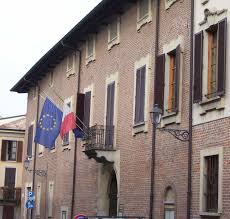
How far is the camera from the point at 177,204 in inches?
720

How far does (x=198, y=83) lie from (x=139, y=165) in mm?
4889

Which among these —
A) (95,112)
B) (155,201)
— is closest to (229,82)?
(155,201)

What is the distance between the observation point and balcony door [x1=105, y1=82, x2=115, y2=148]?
24109 millimetres

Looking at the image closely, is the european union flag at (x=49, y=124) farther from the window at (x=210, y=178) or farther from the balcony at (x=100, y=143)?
the window at (x=210, y=178)

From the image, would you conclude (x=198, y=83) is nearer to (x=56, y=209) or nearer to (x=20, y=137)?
(x=56, y=209)

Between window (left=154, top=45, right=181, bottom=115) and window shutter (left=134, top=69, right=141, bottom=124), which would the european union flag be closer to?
window shutter (left=134, top=69, right=141, bottom=124)

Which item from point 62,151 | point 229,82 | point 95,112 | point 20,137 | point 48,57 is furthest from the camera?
point 20,137

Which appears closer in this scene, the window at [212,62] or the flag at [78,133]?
the window at [212,62]

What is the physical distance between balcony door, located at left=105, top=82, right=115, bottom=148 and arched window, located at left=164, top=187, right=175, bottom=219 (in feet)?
16.8

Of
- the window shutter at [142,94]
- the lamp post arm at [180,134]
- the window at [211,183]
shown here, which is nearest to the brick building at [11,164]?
the window shutter at [142,94]

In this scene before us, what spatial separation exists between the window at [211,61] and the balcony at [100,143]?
7.01 m

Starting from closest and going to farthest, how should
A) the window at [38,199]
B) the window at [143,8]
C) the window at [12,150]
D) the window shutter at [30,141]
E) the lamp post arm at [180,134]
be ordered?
the lamp post arm at [180,134], the window at [143,8], the window at [38,199], the window shutter at [30,141], the window at [12,150]

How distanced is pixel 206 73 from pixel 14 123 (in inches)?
1680

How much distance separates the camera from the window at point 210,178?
638 inches
